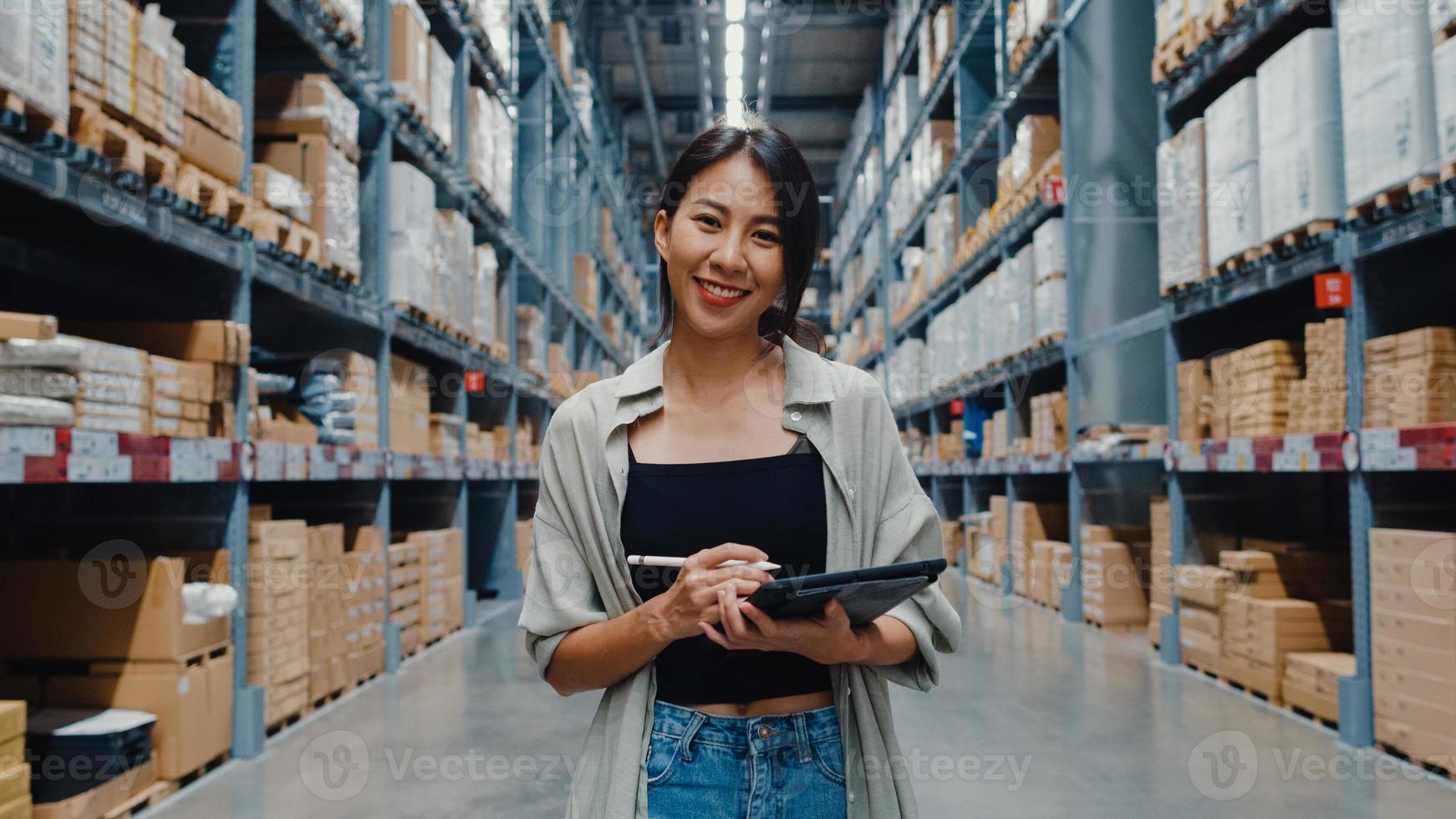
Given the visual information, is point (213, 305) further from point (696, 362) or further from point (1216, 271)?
point (1216, 271)

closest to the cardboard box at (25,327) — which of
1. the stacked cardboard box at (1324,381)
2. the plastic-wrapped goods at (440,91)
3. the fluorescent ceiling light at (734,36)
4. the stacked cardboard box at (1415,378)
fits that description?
the plastic-wrapped goods at (440,91)

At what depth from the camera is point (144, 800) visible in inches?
→ 127

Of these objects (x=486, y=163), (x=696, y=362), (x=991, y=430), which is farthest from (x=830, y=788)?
(x=991, y=430)

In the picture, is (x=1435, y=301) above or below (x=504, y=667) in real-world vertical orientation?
above

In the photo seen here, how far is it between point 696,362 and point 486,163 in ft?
23.0

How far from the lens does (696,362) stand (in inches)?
58.6

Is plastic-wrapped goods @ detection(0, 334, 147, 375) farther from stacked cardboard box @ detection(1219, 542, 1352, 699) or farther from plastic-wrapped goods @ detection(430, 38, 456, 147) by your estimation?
stacked cardboard box @ detection(1219, 542, 1352, 699)

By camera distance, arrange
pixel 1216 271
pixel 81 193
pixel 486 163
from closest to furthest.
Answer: pixel 81 193
pixel 1216 271
pixel 486 163

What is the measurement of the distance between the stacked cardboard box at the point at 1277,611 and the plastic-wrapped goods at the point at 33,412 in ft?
15.4

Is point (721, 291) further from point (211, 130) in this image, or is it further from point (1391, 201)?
→ point (1391, 201)

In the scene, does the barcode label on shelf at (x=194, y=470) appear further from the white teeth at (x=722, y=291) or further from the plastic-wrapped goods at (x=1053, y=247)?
the plastic-wrapped goods at (x=1053, y=247)

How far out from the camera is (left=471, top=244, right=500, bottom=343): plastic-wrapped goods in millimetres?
Answer: 7656

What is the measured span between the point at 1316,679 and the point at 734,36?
40.5 feet

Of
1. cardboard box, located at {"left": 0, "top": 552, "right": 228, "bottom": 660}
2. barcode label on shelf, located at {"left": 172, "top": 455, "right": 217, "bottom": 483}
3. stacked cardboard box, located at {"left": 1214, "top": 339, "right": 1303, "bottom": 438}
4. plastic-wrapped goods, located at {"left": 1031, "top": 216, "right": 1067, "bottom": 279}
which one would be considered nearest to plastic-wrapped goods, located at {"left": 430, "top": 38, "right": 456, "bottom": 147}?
barcode label on shelf, located at {"left": 172, "top": 455, "right": 217, "bottom": 483}
